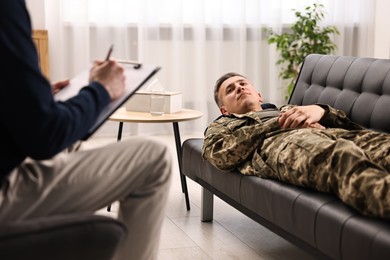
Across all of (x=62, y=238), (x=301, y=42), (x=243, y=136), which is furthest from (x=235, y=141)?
(x=301, y=42)

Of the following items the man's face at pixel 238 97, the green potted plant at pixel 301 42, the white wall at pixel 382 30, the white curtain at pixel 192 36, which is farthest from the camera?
the white wall at pixel 382 30

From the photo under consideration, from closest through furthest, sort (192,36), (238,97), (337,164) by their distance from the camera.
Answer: (337,164), (238,97), (192,36)

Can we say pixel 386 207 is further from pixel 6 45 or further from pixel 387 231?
pixel 6 45

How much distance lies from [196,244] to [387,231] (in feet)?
3.72

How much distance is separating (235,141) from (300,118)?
0.28 metres

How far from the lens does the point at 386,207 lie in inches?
67.8

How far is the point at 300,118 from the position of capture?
256cm

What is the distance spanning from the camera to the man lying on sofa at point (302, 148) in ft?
6.07

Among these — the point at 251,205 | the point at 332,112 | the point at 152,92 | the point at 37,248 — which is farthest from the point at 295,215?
the point at 152,92

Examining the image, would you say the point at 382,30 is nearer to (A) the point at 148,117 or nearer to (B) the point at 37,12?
(B) the point at 37,12

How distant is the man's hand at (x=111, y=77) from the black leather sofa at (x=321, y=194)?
721mm

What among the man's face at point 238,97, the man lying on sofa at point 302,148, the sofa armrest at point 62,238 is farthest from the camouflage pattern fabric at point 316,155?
the sofa armrest at point 62,238

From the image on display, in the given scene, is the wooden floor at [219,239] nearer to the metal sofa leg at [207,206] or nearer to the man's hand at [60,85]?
the metal sofa leg at [207,206]

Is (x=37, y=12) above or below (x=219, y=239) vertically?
above
